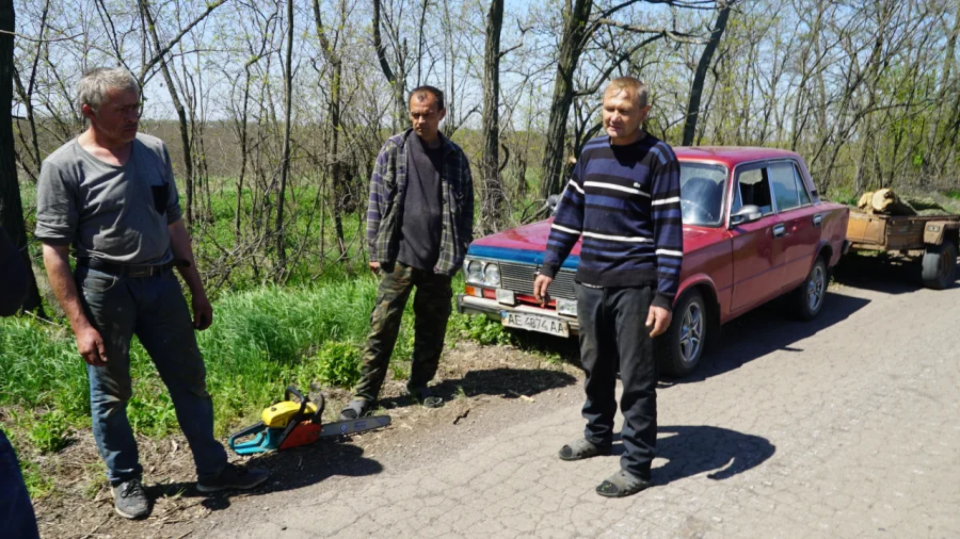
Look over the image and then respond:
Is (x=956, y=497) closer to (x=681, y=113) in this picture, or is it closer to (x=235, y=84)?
(x=235, y=84)

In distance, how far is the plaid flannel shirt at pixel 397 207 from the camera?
15.8ft

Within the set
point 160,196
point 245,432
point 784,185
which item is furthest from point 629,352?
point 784,185

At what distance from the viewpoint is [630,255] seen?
Result: 374 cm

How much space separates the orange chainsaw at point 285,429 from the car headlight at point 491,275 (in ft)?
7.10

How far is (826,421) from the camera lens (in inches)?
189

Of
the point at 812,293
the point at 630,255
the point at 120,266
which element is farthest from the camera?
the point at 812,293

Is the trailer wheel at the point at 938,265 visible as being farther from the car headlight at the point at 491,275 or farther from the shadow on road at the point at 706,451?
the car headlight at the point at 491,275

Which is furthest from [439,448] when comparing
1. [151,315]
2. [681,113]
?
[681,113]

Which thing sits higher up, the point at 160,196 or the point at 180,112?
the point at 180,112

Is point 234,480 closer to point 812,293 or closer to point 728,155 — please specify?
point 728,155

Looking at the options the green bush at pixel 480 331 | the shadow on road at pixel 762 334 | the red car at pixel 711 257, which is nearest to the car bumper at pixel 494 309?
the red car at pixel 711 257

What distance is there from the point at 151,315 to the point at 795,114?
56.3ft

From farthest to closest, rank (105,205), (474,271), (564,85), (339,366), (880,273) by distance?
(880,273), (564,85), (474,271), (339,366), (105,205)

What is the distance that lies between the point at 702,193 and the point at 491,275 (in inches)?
81.4
